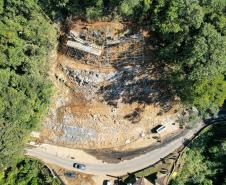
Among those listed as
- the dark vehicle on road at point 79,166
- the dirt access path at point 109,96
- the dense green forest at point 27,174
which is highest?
the dirt access path at point 109,96

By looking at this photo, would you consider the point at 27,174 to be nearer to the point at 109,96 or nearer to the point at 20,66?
the point at 109,96

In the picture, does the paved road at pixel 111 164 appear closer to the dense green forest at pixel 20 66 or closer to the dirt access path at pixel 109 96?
the dirt access path at pixel 109 96

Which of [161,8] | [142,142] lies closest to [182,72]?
[161,8]

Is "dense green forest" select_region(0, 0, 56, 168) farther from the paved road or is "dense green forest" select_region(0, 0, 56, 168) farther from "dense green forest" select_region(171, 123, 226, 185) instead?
"dense green forest" select_region(171, 123, 226, 185)

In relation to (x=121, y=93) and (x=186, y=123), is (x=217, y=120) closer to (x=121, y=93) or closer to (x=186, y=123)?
(x=186, y=123)

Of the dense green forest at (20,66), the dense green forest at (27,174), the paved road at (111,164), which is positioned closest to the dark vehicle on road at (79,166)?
the paved road at (111,164)

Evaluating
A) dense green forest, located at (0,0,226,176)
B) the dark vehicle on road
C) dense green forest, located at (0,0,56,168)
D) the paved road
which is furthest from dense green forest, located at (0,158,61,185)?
dense green forest, located at (0,0,56,168)

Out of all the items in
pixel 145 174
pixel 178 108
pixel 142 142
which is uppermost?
pixel 178 108
